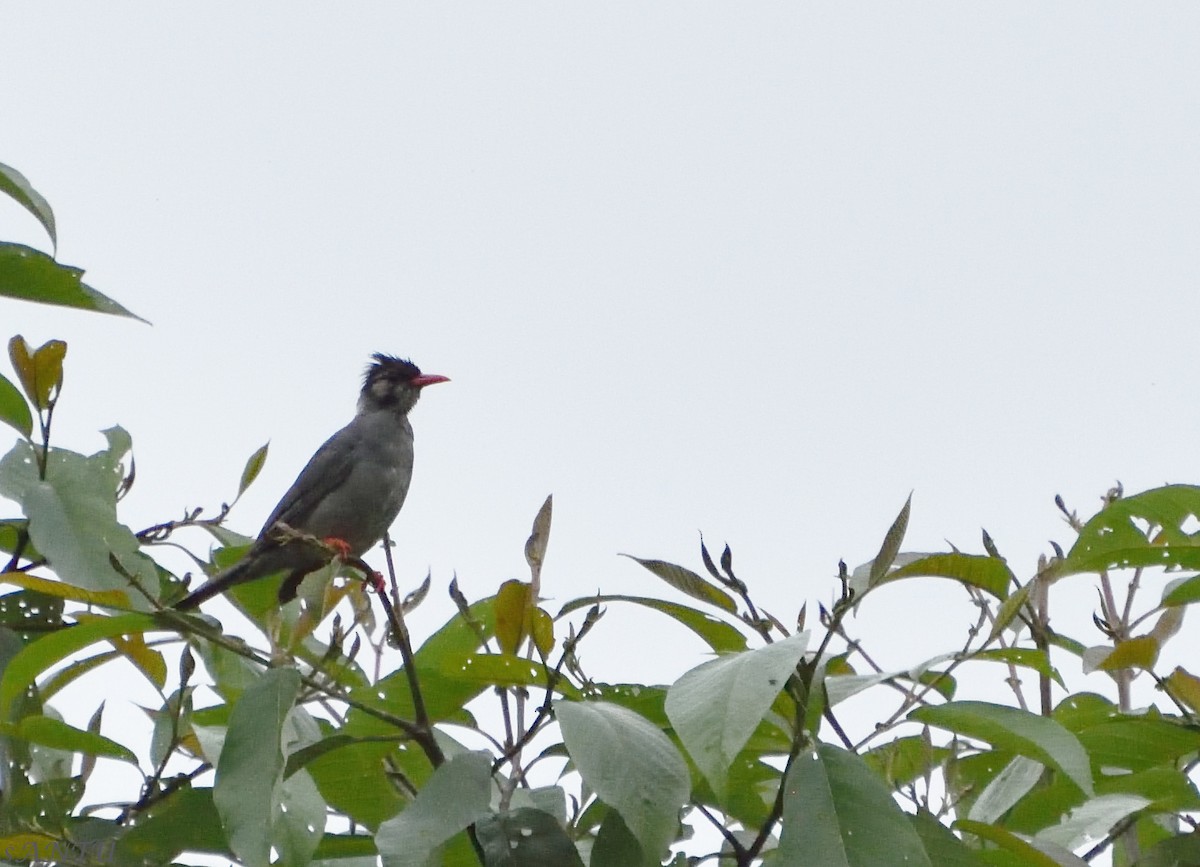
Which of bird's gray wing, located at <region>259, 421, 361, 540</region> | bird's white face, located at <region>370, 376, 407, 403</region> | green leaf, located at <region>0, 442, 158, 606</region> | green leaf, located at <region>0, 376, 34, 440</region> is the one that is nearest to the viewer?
green leaf, located at <region>0, 442, 158, 606</region>

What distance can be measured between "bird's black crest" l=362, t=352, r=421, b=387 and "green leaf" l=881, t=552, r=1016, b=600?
6.32m

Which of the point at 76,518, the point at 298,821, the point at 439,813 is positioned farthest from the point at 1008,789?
the point at 76,518

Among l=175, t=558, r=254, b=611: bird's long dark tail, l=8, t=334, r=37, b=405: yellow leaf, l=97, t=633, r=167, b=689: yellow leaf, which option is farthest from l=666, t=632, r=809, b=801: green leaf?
l=175, t=558, r=254, b=611: bird's long dark tail

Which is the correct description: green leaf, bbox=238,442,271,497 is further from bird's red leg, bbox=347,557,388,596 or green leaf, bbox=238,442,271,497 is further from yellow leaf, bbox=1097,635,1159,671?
yellow leaf, bbox=1097,635,1159,671

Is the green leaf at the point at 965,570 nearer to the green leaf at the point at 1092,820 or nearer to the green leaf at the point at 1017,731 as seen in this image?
the green leaf at the point at 1017,731

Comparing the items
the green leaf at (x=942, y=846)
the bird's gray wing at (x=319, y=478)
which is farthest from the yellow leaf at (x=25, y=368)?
the bird's gray wing at (x=319, y=478)

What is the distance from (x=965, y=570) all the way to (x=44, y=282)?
6.03 ft

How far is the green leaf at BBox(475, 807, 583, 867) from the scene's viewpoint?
207 centimetres

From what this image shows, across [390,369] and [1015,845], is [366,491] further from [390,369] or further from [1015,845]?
[1015,845]

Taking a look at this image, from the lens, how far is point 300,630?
7.84ft

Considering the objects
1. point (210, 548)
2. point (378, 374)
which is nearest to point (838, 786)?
point (210, 548)

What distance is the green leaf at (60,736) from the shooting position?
2416 mm

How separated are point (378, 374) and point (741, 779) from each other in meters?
6.30

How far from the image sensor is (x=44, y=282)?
2.78m
